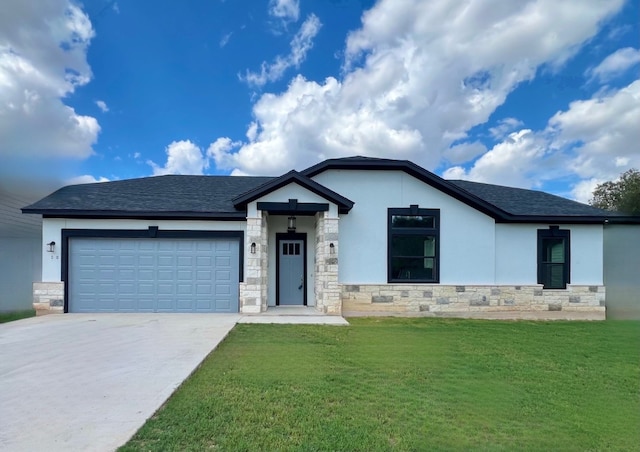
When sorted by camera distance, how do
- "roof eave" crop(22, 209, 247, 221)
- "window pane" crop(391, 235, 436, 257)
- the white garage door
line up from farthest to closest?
"window pane" crop(391, 235, 436, 257) → the white garage door → "roof eave" crop(22, 209, 247, 221)

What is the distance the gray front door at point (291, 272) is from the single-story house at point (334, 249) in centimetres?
5

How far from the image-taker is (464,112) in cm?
1695

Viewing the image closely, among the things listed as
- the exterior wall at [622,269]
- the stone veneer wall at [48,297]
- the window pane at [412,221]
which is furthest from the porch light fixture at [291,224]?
the exterior wall at [622,269]

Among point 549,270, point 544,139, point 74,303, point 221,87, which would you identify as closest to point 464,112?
point 544,139

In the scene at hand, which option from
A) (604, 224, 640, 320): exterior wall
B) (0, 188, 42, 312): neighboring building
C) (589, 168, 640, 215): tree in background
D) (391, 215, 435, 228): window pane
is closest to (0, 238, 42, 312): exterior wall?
(0, 188, 42, 312): neighboring building

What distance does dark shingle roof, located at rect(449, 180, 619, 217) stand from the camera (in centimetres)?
1116

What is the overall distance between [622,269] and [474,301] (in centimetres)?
532

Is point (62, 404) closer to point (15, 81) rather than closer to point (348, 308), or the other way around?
point (348, 308)

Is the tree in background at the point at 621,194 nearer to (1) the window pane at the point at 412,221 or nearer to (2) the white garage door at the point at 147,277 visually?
(1) the window pane at the point at 412,221

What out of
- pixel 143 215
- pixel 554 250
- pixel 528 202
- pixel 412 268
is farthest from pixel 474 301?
pixel 143 215

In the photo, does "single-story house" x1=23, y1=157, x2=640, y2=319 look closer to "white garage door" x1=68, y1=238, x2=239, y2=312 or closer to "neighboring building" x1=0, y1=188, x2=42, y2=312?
"white garage door" x1=68, y1=238, x2=239, y2=312

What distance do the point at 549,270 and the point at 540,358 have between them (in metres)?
6.19

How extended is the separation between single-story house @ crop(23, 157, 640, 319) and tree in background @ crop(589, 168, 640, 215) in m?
15.9

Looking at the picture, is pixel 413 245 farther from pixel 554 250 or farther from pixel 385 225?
pixel 554 250
